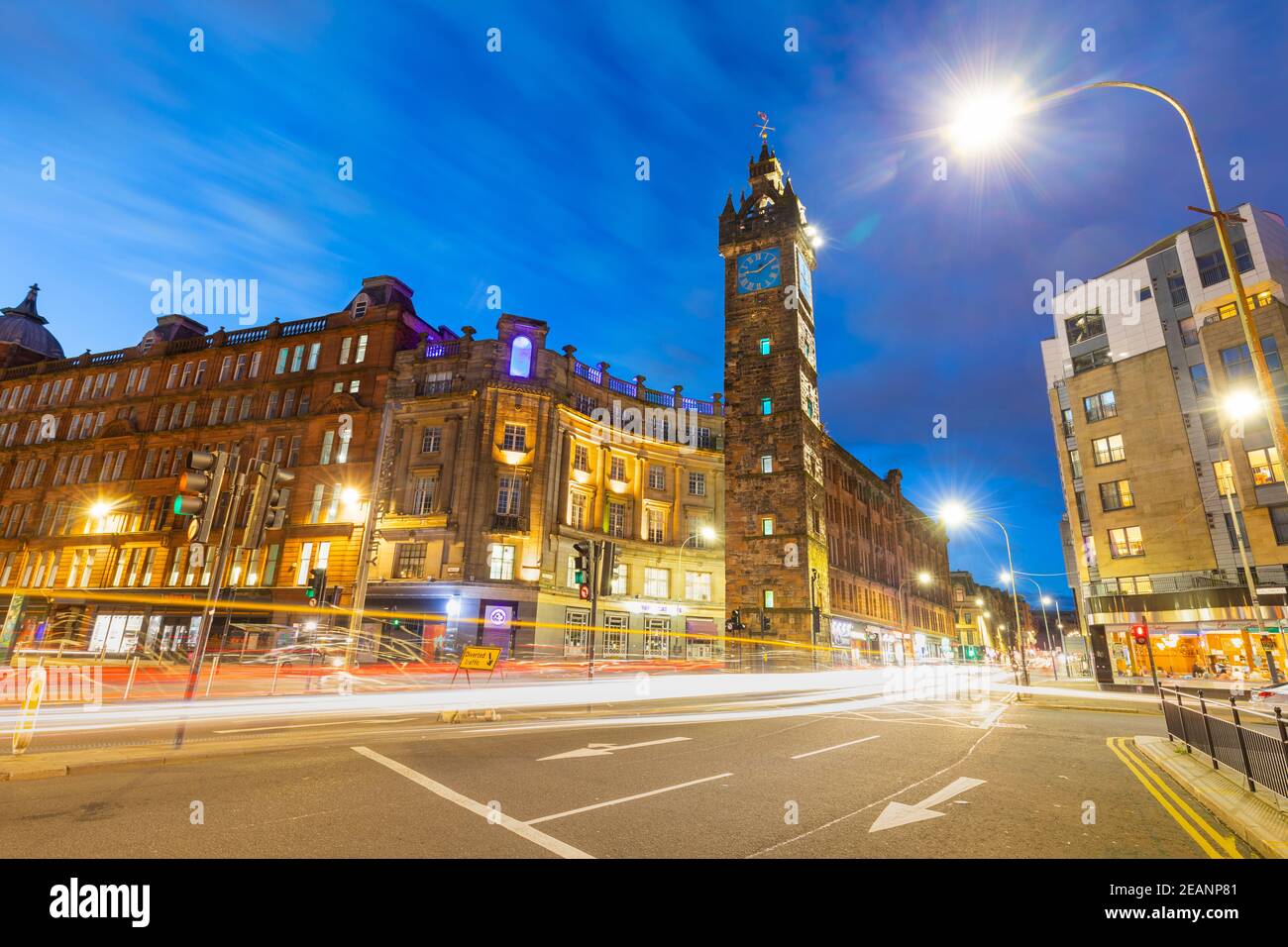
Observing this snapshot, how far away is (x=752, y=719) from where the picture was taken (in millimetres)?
14609

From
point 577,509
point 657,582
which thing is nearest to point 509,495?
point 577,509

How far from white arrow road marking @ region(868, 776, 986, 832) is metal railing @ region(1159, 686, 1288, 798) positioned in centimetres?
297

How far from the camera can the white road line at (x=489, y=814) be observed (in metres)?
4.99

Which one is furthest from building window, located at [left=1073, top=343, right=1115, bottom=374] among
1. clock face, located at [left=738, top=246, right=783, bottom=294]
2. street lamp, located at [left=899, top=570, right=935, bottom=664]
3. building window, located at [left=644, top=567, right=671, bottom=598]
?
building window, located at [left=644, top=567, right=671, bottom=598]

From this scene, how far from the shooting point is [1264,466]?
30.5 m

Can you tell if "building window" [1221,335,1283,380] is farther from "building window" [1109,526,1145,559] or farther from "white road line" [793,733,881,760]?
"white road line" [793,733,881,760]

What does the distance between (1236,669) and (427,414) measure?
4848 centimetres

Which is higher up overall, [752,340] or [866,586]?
[752,340]

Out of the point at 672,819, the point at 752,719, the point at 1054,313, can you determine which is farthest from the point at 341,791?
the point at 1054,313

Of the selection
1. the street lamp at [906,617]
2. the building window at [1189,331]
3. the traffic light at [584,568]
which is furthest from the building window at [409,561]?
the street lamp at [906,617]

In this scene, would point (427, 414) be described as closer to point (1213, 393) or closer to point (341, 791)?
point (341, 791)

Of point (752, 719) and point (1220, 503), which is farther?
point (1220, 503)

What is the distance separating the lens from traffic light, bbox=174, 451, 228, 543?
8.76m

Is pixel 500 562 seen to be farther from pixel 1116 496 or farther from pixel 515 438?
pixel 1116 496
